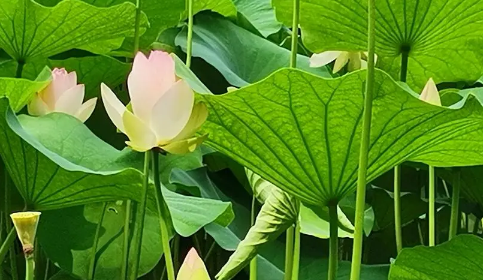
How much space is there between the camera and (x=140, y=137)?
0.43m

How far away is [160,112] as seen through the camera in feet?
1.40

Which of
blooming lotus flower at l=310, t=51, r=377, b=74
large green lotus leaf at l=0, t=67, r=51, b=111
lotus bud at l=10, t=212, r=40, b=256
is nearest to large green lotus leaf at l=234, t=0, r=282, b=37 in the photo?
blooming lotus flower at l=310, t=51, r=377, b=74

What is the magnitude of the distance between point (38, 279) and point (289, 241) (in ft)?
1.25

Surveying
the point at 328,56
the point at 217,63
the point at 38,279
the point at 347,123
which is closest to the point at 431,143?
the point at 347,123

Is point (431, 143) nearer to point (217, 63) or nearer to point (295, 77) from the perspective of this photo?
point (295, 77)

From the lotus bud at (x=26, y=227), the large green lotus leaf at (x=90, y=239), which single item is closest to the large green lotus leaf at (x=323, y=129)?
the lotus bud at (x=26, y=227)

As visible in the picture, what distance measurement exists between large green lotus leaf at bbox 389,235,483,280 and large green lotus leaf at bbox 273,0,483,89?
0.58 ft

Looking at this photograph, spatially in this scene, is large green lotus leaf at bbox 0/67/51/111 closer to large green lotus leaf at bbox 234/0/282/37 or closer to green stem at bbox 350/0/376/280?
green stem at bbox 350/0/376/280

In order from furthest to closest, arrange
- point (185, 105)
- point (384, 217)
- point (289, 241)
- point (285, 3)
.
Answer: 1. point (384, 217)
2. point (285, 3)
3. point (289, 241)
4. point (185, 105)

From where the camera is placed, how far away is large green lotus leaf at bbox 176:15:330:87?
92 cm

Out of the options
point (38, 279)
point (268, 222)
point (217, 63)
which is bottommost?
point (38, 279)

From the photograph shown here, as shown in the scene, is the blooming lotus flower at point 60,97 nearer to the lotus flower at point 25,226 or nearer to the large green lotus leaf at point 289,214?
the large green lotus leaf at point 289,214

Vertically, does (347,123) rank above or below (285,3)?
below

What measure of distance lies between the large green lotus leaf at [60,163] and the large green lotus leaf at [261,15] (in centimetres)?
50
